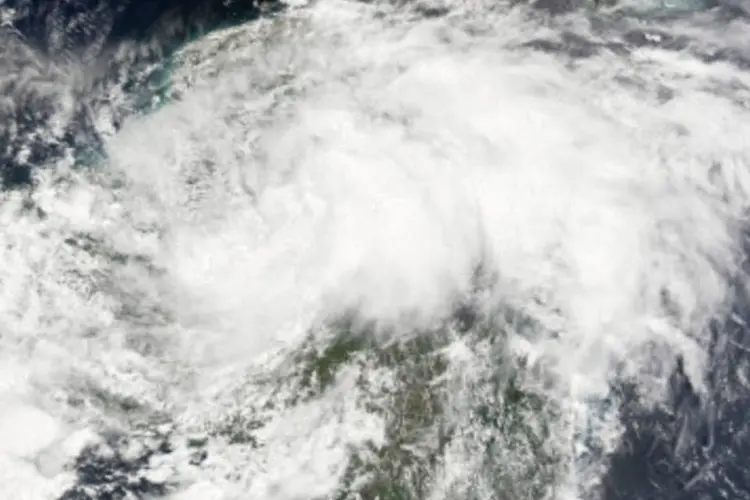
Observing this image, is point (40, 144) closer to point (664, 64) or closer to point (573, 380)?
point (573, 380)

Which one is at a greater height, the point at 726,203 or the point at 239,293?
the point at 239,293

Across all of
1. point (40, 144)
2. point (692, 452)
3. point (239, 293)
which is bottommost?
point (692, 452)

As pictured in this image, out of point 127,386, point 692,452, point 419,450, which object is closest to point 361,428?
point 419,450

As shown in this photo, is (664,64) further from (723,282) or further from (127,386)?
(127,386)

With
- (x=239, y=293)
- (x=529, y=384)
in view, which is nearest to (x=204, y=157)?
(x=239, y=293)

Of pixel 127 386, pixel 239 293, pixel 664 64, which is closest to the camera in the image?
pixel 127 386

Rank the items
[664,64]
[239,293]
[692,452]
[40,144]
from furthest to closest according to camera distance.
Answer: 1. [664,64]
2. [40,144]
3. [239,293]
4. [692,452]

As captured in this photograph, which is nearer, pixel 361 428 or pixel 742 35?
pixel 361 428
